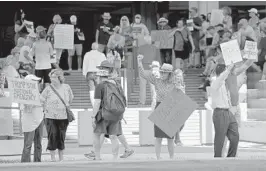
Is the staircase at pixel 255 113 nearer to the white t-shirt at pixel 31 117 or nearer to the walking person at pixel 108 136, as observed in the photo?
the walking person at pixel 108 136

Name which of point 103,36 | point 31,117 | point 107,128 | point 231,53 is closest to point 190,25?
point 103,36

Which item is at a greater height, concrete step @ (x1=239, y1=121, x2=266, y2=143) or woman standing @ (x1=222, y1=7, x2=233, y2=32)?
woman standing @ (x1=222, y1=7, x2=233, y2=32)

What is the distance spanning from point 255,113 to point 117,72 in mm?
3610

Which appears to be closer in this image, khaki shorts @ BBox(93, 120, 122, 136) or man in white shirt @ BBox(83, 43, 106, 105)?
khaki shorts @ BBox(93, 120, 122, 136)

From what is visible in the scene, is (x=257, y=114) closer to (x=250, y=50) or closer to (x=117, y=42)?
(x=117, y=42)

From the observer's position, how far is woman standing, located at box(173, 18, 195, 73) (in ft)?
86.7

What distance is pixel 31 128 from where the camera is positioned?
1593 cm

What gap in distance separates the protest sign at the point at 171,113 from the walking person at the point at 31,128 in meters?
1.89

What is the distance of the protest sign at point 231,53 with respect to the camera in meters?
15.1

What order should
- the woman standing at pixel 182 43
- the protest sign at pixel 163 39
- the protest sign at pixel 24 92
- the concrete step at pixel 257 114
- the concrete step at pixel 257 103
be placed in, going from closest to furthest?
1. the protest sign at pixel 24 92
2. the concrete step at pixel 257 114
3. the concrete step at pixel 257 103
4. the protest sign at pixel 163 39
5. the woman standing at pixel 182 43

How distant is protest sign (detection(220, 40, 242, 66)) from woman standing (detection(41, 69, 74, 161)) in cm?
292

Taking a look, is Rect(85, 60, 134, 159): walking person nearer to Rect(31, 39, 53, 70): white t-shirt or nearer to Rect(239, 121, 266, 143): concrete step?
Rect(239, 121, 266, 143): concrete step

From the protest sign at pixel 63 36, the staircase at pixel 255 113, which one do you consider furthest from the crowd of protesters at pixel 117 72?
the staircase at pixel 255 113

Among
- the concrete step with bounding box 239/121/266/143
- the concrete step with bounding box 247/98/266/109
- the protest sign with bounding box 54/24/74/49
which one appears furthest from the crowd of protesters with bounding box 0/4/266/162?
the concrete step with bounding box 247/98/266/109
